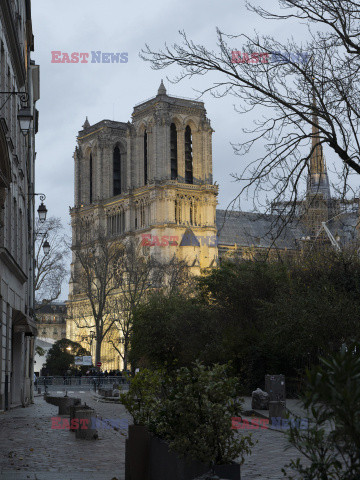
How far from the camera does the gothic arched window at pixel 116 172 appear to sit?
118688mm

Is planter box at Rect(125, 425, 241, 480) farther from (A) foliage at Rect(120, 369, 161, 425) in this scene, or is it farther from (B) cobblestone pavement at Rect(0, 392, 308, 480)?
(B) cobblestone pavement at Rect(0, 392, 308, 480)

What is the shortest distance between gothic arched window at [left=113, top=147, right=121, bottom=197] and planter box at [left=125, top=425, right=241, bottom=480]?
359 ft

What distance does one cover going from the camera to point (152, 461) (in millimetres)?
9109

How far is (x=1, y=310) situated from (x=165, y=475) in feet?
45.3

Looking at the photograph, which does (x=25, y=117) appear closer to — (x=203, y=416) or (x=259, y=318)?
(x=203, y=416)

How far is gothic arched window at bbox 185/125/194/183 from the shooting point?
4301 inches

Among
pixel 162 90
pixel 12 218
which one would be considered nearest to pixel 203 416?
pixel 12 218

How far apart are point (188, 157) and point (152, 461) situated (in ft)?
334

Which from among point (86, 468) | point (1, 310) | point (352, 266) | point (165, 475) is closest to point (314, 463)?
point (165, 475)

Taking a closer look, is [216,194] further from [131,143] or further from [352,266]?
[352,266]

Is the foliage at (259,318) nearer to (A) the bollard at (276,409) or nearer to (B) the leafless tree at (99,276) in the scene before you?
(A) the bollard at (276,409)

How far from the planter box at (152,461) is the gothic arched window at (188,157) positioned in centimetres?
10009

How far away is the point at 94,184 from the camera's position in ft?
384

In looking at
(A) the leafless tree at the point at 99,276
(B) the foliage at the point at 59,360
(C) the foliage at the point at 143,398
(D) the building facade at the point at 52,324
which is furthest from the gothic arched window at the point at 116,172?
(C) the foliage at the point at 143,398
